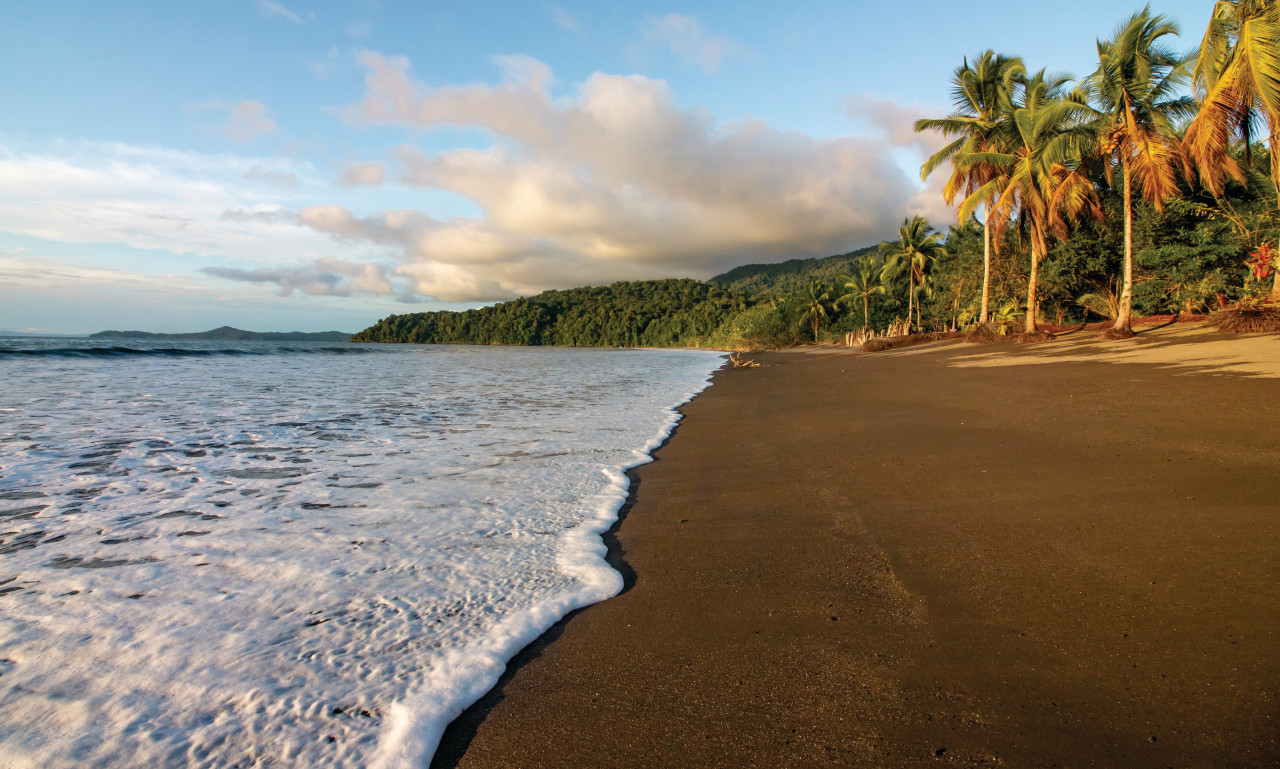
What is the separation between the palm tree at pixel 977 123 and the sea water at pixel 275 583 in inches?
936

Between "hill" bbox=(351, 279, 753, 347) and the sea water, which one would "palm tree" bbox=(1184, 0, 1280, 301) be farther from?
"hill" bbox=(351, 279, 753, 347)

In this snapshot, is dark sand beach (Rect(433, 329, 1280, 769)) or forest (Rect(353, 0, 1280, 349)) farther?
forest (Rect(353, 0, 1280, 349))

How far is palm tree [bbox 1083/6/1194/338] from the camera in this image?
52.2 feet

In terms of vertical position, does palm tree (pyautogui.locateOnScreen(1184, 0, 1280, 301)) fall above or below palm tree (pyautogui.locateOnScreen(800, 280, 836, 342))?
above

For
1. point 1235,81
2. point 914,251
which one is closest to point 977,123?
point 1235,81

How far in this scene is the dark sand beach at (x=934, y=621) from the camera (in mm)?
1818

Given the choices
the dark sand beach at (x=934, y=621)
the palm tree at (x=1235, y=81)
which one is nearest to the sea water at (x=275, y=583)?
the dark sand beach at (x=934, y=621)

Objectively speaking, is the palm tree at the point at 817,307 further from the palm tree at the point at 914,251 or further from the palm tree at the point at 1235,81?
the palm tree at the point at 1235,81

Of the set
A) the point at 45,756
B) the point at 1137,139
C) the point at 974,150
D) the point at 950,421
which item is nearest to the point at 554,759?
the point at 45,756

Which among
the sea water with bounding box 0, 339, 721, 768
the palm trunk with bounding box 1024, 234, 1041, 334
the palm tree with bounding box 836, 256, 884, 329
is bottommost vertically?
the sea water with bounding box 0, 339, 721, 768

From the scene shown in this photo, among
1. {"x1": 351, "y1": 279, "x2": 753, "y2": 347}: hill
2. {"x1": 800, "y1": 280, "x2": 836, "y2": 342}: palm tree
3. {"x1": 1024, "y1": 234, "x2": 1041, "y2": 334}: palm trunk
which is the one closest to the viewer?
{"x1": 1024, "y1": 234, "x2": 1041, "y2": 334}: palm trunk

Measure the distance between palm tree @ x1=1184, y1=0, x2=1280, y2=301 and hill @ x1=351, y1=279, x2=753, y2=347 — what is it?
87.3m

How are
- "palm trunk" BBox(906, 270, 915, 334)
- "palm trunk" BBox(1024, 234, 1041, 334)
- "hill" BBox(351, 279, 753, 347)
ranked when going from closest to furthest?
"palm trunk" BBox(1024, 234, 1041, 334) < "palm trunk" BBox(906, 270, 915, 334) < "hill" BBox(351, 279, 753, 347)

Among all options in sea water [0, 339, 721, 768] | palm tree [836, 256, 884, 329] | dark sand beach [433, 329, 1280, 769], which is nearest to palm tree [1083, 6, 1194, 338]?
dark sand beach [433, 329, 1280, 769]
